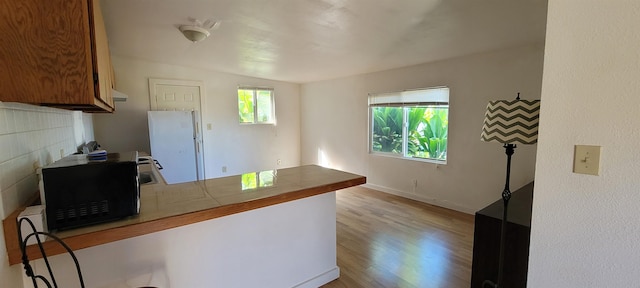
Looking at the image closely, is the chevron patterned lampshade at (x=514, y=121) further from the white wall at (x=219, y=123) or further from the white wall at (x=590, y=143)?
the white wall at (x=219, y=123)

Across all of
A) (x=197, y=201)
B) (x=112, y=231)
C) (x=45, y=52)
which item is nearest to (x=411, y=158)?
(x=197, y=201)

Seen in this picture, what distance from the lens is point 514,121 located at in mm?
1415

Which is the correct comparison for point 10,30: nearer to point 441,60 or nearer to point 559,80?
point 559,80

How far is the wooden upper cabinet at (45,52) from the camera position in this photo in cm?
91

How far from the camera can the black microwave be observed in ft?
3.26

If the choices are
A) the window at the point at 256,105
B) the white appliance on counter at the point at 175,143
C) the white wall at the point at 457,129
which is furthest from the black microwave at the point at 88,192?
the window at the point at 256,105

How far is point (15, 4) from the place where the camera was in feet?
2.94

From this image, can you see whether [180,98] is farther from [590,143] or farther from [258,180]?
[590,143]

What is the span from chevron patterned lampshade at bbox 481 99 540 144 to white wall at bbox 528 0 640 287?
0.29m

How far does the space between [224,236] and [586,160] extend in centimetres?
174

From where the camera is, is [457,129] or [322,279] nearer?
[322,279]

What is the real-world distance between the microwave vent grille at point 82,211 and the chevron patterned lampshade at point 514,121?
1.93m

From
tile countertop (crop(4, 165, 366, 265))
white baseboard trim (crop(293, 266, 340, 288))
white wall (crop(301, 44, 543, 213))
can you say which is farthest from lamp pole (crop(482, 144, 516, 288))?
white wall (crop(301, 44, 543, 213))

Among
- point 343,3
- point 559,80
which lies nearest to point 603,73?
point 559,80
